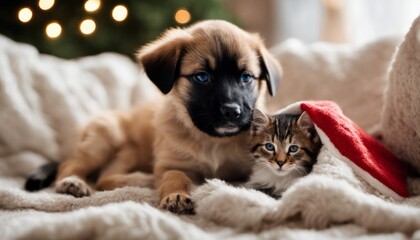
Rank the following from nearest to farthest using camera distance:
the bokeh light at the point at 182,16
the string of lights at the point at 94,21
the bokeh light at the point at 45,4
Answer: the bokeh light at the point at 45,4 < the string of lights at the point at 94,21 < the bokeh light at the point at 182,16

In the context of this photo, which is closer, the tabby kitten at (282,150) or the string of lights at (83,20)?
the tabby kitten at (282,150)

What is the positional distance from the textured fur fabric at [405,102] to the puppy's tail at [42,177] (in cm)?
143

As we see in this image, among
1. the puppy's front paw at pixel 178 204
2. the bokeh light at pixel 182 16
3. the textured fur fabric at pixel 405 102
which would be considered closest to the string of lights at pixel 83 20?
the bokeh light at pixel 182 16

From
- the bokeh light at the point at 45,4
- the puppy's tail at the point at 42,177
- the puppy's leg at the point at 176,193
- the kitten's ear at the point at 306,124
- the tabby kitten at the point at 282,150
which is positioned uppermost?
the bokeh light at the point at 45,4

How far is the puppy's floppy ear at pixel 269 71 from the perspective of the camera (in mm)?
1817

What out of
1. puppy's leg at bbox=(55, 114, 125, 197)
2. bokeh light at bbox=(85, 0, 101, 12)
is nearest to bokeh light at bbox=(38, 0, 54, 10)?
bokeh light at bbox=(85, 0, 101, 12)

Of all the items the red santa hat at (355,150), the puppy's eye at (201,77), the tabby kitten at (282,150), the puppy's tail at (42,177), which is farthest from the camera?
the puppy's tail at (42,177)

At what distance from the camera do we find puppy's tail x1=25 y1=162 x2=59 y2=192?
6.27 ft

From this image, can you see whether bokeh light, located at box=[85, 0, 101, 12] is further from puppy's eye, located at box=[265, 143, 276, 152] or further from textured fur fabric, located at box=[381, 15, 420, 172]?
textured fur fabric, located at box=[381, 15, 420, 172]

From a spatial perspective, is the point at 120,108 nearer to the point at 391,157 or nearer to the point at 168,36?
the point at 168,36

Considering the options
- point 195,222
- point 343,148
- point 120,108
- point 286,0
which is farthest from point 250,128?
point 286,0

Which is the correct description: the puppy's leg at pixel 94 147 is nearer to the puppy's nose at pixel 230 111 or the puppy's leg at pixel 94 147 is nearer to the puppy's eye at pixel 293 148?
the puppy's nose at pixel 230 111

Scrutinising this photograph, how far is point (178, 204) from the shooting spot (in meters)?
1.47

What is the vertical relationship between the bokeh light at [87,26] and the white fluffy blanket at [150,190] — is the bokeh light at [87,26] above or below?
above
